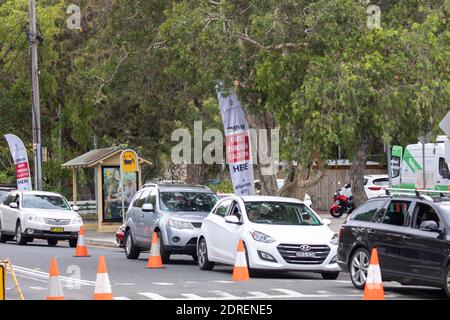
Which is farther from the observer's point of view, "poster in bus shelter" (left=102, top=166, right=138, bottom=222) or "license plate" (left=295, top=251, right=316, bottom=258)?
"poster in bus shelter" (left=102, top=166, right=138, bottom=222)

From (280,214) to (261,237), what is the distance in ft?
4.69

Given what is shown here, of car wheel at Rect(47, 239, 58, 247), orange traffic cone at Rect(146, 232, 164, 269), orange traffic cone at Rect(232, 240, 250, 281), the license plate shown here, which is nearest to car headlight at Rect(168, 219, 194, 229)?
orange traffic cone at Rect(146, 232, 164, 269)

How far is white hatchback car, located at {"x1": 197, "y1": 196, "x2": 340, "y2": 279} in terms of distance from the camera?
1980 cm

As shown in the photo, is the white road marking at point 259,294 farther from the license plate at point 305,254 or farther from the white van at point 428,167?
the white van at point 428,167

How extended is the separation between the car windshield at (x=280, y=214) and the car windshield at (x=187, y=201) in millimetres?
3484

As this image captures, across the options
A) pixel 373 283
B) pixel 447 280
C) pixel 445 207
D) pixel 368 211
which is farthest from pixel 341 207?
pixel 373 283

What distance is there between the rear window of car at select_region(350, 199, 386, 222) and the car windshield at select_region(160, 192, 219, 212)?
270 inches

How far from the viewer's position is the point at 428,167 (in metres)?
37.5

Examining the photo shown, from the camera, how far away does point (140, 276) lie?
20500 millimetres

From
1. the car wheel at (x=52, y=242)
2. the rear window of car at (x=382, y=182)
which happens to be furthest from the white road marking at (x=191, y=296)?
the rear window of car at (x=382, y=182)

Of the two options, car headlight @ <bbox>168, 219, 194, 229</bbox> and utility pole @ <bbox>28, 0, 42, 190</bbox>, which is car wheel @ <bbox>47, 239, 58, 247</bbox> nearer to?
utility pole @ <bbox>28, 0, 42, 190</bbox>
